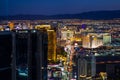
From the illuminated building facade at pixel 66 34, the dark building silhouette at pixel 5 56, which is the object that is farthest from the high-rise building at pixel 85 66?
the dark building silhouette at pixel 5 56

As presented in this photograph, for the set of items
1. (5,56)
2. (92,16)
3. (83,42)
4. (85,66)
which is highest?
(92,16)

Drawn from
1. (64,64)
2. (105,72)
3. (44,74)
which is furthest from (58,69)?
(44,74)

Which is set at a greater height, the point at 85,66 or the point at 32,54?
the point at 32,54

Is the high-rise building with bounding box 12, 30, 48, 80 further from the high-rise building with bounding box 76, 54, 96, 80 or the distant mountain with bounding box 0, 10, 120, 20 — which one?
the high-rise building with bounding box 76, 54, 96, 80

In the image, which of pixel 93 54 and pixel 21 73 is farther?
pixel 93 54

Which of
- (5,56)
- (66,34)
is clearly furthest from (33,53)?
(66,34)

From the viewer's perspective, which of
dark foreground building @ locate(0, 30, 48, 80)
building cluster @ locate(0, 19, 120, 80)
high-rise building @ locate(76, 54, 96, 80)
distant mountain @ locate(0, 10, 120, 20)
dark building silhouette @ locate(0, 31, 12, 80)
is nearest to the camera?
dark building silhouette @ locate(0, 31, 12, 80)

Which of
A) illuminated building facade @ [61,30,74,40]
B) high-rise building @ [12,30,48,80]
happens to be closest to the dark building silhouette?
high-rise building @ [12,30,48,80]

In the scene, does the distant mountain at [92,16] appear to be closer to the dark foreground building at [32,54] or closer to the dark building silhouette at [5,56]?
the dark foreground building at [32,54]

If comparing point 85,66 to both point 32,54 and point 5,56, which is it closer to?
point 32,54

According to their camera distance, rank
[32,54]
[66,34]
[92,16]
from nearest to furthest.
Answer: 1. [32,54]
2. [92,16]
3. [66,34]

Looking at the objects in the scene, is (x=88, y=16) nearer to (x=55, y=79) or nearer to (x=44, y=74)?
(x=55, y=79)
